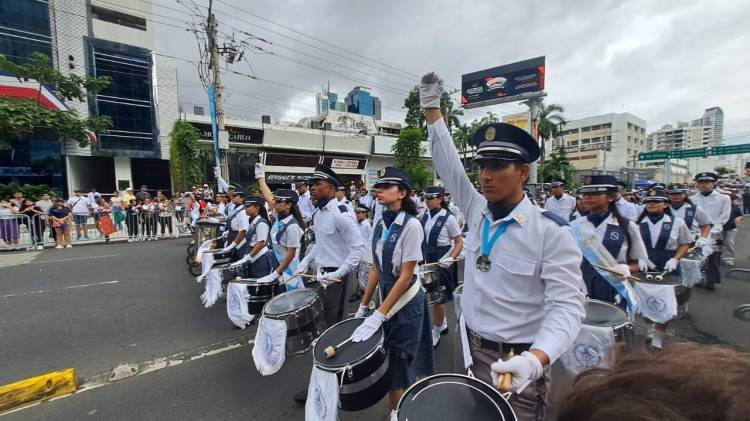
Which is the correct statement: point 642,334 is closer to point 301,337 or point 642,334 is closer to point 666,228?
point 666,228

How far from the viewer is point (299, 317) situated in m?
3.01

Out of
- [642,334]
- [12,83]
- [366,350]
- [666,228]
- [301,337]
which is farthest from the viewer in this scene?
[12,83]

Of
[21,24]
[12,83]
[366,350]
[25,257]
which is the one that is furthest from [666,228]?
[21,24]

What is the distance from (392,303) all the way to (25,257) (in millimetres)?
13484

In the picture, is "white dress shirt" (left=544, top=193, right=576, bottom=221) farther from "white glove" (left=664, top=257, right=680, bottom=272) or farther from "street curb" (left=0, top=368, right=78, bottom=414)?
"street curb" (left=0, top=368, right=78, bottom=414)

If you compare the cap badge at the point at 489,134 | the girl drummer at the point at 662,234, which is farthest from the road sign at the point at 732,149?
the cap badge at the point at 489,134

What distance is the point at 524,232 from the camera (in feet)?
5.66

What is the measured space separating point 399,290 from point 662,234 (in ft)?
14.0

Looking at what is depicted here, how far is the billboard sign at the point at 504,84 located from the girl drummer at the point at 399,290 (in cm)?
3391

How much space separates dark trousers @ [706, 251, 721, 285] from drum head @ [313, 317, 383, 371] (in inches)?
288

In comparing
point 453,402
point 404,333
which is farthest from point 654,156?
point 453,402

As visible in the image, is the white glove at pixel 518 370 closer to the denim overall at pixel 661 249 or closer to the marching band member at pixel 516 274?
the marching band member at pixel 516 274

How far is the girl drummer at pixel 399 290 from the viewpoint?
2594 millimetres

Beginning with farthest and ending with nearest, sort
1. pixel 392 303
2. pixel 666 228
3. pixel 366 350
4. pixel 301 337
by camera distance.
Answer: pixel 666 228
pixel 301 337
pixel 392 303
pixel 366 350
